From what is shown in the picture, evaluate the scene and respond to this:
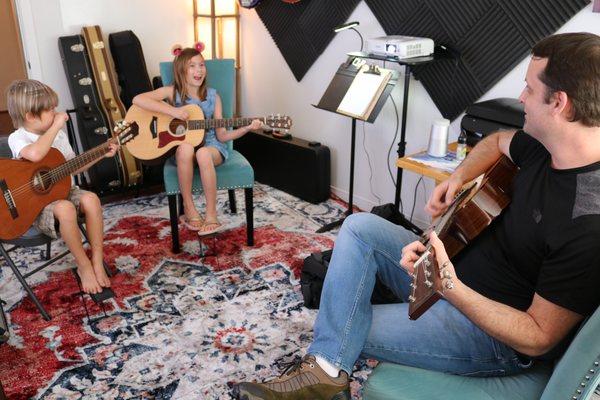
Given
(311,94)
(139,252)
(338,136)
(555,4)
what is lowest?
(139,252)

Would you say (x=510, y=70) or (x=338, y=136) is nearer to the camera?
(x=510, y=70)

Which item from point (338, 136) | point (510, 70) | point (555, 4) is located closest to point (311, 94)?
point (338, 136)

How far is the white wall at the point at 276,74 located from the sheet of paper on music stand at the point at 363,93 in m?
0.44

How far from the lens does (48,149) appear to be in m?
2.43

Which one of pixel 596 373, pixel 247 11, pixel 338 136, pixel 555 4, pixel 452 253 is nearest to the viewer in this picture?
pixel 596 373

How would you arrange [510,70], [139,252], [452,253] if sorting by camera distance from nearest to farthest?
[452,253], [510,70], [139,252]

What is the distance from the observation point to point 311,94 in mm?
3893

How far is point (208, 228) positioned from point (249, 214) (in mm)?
246

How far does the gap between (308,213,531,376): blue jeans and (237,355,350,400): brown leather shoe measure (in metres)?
0.04

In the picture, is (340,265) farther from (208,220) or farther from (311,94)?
(311,94)

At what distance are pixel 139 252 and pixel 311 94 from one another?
1.67 m

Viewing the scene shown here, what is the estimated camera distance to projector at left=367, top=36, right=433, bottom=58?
2.66m

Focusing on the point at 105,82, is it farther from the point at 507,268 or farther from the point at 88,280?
the point at 507,268

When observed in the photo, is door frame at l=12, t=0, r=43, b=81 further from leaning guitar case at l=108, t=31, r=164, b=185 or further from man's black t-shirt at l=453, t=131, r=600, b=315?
man's black t-shirt at l=453, t=131, r=600, b=315
